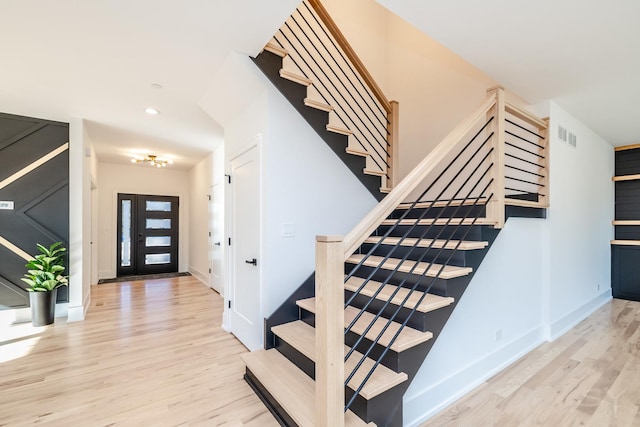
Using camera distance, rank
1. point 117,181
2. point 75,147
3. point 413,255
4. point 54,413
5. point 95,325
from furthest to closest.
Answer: point 117,181 → point 75,147 → point 95,325 → point 413,255 → point 54,413

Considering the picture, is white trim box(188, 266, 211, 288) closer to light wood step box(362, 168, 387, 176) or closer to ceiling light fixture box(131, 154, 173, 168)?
ceiling light fixture box(131, 154, 173, 168)

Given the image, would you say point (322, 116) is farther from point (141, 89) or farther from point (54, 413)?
point (54, 413)

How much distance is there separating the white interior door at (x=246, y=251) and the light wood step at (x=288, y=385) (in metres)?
0.38

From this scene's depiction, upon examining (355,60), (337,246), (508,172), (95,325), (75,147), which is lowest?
(95,325)

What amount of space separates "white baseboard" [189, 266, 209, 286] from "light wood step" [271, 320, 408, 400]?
4214 millimetres

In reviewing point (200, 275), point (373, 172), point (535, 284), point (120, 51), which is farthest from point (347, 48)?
point (200, 275)

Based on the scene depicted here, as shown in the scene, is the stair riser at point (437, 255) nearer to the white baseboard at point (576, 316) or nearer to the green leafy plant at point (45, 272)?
the white baseboard at point (576, 316)

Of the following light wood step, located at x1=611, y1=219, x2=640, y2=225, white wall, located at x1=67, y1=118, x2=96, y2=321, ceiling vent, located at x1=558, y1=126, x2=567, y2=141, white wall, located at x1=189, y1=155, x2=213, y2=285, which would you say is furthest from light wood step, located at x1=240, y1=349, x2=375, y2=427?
light wood step, located at x1=611, y1=219, x2=640, y2=225

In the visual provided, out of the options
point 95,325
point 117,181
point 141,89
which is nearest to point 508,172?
point 141,89

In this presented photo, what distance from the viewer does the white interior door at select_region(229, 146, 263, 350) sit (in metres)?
2.86

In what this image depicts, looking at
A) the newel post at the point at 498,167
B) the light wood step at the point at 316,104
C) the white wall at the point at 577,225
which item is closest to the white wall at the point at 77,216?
the light wood step at the point at 316,104

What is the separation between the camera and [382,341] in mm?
1779

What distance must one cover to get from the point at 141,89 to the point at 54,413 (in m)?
3.01

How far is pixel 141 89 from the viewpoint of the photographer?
3133 millimetres
